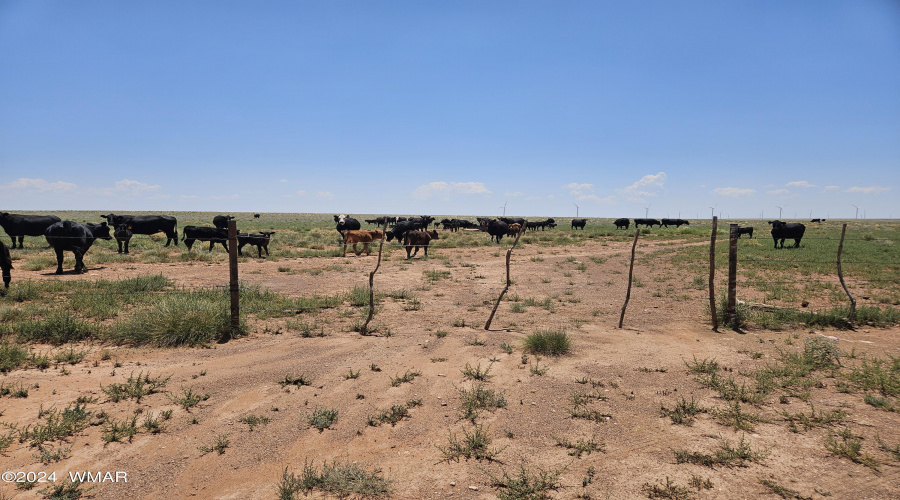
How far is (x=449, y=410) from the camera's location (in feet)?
17.7

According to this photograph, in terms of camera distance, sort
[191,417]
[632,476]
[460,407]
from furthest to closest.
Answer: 1. [460,407]
2. [191,417]
3. [632,476]

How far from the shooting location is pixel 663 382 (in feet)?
20.8

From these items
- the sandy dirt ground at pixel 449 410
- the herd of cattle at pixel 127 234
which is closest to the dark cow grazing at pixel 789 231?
Answer: the herd of cattle at pixel 127 234

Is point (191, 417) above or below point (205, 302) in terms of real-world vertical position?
below

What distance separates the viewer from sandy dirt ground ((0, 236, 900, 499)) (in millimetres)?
3977

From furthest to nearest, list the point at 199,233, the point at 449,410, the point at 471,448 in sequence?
1. the point at 199,233
2. the point at 449,410
3. the point at 471,448

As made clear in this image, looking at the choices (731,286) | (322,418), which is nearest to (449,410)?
(322,418)

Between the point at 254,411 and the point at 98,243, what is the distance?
27876mm

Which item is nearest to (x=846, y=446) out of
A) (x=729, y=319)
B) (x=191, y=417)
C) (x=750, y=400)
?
(x=750, y=400)

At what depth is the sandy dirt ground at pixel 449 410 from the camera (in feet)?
13.0

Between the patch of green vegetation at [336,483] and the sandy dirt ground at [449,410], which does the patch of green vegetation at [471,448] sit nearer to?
the sandy dirt ground at [449,410]

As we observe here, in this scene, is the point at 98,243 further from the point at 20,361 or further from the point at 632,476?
the point at 632,476

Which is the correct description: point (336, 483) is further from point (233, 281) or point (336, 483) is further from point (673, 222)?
point (673, 222)

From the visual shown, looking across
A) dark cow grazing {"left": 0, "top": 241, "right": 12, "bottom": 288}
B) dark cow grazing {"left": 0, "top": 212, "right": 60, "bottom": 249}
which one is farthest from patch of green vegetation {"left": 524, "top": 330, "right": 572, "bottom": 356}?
dark cow grazing {"left": 0, "top": 212, "right": 60, "bottom": 249}
